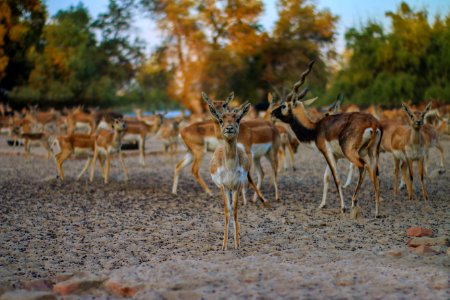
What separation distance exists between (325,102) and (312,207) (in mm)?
35333

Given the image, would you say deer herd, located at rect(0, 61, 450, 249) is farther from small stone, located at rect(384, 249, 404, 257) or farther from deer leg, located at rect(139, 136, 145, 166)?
deer leg, located at rect(139, 136, 145, 166)

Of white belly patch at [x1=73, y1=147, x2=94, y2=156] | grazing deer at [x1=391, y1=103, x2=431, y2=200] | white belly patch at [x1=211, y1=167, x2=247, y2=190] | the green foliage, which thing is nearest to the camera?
white belly patch at [x1=211, y1=167, x2=247, y2=190]

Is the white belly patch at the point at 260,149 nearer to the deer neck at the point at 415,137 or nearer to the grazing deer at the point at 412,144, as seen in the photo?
the grazing deer at the point at 412,144

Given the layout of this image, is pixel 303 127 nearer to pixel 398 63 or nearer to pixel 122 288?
pixel 122 288

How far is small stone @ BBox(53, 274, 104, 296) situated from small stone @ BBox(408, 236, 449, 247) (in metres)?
3.69

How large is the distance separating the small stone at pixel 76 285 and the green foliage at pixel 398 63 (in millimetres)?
30531

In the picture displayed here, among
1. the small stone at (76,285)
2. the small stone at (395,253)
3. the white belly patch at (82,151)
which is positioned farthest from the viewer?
the white belly patch at (82,151)

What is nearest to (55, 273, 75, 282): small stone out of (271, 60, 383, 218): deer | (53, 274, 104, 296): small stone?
(53, 274, 104, 296): small stone

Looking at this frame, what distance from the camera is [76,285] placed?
16.9 feet

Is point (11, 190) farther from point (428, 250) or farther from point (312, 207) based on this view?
point (428, 250)

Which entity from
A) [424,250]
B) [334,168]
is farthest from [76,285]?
[334,168]

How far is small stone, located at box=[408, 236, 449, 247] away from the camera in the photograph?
6.78 m

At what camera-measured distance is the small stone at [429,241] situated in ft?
22.2

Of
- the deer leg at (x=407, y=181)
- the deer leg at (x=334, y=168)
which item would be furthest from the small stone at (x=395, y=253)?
the deer leg at (x=407, y=181)
